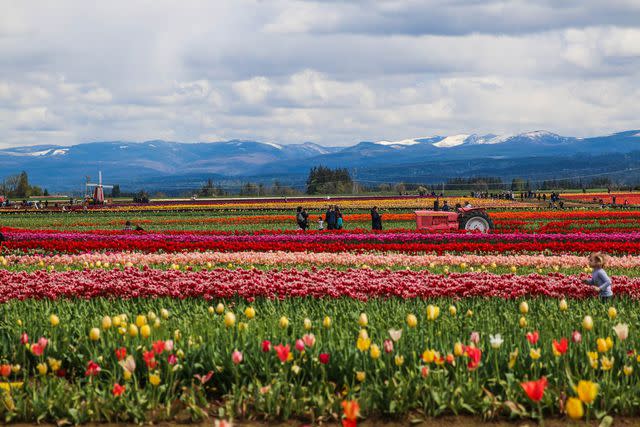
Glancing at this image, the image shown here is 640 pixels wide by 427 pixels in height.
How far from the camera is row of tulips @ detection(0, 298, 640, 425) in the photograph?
776 cm

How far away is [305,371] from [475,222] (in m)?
27.1

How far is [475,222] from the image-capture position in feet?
114

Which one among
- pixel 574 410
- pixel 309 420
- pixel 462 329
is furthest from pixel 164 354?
pixel 574 410

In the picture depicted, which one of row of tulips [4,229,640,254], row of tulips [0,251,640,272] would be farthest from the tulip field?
row of tulips [4,229,640,254]

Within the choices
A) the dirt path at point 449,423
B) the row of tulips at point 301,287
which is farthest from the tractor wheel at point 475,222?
the dirt path at point 449,423

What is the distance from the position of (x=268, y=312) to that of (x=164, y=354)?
315 centimetres

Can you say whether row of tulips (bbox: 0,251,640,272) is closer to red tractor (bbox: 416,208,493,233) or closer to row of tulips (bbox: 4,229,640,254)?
row of tulips (bbox: 4,229,640,254)

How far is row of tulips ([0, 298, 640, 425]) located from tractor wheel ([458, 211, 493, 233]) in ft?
80.8

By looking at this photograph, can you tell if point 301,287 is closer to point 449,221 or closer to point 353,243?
point 353,243

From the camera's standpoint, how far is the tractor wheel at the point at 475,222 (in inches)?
1363

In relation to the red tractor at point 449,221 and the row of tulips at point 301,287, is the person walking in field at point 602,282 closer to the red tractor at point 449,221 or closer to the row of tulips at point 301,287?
the row of tulips at point 301,287

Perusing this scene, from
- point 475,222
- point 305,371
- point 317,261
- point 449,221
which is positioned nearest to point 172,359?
point 305,371

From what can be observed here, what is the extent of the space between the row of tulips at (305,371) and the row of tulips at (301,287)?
2915 millimetres

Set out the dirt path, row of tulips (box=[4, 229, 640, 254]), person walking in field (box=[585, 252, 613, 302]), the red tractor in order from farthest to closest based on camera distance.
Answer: the red tractor < row of tulips (box=[4, 229, 640, 254]) < person walking in field (box=[585, 252, 613, 302]) < the dirt path
